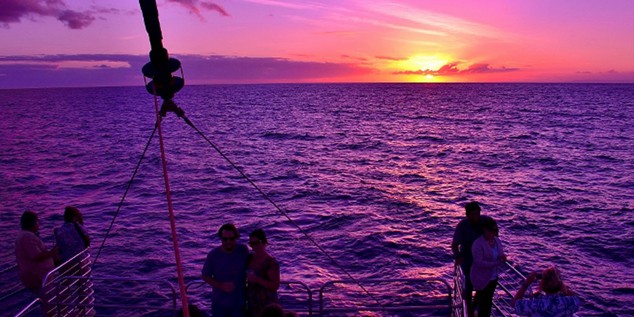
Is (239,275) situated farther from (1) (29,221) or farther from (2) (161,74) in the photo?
(1) (29,221)

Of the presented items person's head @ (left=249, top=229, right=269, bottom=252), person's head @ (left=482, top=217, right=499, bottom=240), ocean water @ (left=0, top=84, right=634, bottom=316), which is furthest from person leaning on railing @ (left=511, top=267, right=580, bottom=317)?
ocean water @ (left=0, top=84, right=634, bottom=316)

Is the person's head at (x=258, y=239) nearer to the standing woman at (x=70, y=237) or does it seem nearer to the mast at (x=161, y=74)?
the mast at (x=161, y=74)

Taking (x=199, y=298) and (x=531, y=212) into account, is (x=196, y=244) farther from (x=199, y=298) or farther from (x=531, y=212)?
(x=531, y=212)

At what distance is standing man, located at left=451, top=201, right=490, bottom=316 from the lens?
7.81 meters

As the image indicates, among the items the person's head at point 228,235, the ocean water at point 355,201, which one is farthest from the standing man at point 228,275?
the ocean water at point 355,201

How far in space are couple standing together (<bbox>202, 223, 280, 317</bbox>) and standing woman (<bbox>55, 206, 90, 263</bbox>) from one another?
322 cm

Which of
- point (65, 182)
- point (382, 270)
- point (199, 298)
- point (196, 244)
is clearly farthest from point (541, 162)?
point (65, 182)

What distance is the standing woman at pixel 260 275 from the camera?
20.3 feet

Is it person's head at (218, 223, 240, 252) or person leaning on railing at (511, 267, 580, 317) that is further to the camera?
person's head at (218, 223, 240, 252)

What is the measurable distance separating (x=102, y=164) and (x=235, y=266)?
3991 centimetres

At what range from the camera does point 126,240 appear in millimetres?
20141

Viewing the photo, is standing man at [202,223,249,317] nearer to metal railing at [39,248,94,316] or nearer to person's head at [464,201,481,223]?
metal railing at [39,248,94,316]

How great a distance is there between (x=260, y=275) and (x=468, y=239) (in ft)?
12.8

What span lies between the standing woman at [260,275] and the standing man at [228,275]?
0.12 meters
